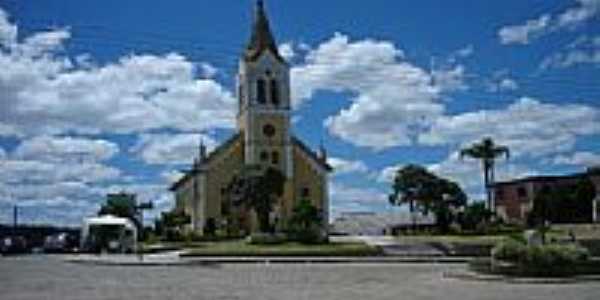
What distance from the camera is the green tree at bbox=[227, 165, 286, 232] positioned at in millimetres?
79375

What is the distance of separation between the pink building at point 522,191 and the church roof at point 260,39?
42.1m

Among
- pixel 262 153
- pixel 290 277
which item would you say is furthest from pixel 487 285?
pixel 262 153

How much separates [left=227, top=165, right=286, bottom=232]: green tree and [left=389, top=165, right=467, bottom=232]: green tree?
1332cm

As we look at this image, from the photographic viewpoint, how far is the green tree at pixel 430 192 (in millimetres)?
90312

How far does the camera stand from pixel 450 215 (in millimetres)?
91562

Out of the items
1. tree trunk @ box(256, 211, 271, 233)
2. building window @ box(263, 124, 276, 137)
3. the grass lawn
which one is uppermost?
building window @ box(263, 124, 276, 137)

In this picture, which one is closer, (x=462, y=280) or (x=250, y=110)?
(x=462, y=280)

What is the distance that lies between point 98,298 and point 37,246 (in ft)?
212

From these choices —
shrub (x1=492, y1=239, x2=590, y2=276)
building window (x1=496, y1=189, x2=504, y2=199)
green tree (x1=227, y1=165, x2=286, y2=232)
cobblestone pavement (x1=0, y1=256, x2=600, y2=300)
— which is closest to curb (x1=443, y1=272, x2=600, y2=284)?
shrub (x1=492, y1=239, x2=590, y2=276)

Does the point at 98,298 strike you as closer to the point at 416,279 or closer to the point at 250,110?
the point at 416,279

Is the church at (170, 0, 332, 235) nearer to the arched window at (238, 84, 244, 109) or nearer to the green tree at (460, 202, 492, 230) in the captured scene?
the arched window at (238, 84, 244, 109)

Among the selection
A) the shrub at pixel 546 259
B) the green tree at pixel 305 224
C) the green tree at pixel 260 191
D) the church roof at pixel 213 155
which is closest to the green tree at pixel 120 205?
the church roof at pixel 213 155

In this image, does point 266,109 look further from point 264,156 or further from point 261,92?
point 264,156

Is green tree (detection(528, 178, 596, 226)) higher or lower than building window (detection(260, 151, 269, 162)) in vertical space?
lower
